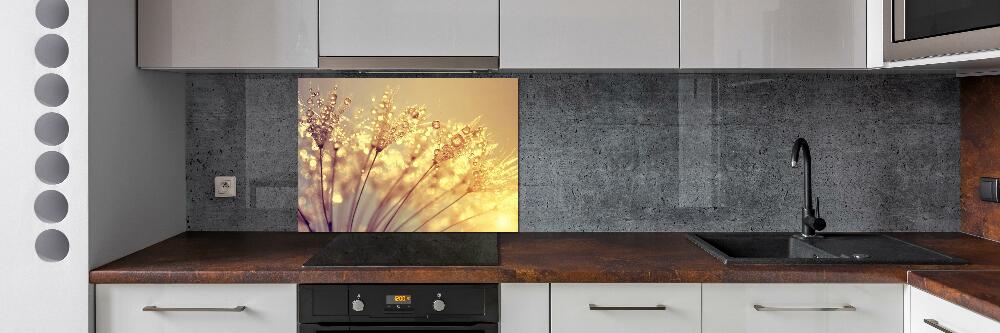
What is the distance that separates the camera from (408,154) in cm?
250

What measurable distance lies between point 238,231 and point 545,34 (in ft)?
4.15

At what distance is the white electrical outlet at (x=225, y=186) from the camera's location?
2.52 m


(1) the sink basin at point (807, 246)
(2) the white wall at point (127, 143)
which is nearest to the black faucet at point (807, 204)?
(1) the sink basin at point (807, 246)

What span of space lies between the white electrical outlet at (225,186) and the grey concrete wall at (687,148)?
0.03 meters

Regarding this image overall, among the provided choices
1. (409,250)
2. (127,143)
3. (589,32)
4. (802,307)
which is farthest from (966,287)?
(127,143)

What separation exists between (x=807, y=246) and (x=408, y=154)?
52.1 inches
